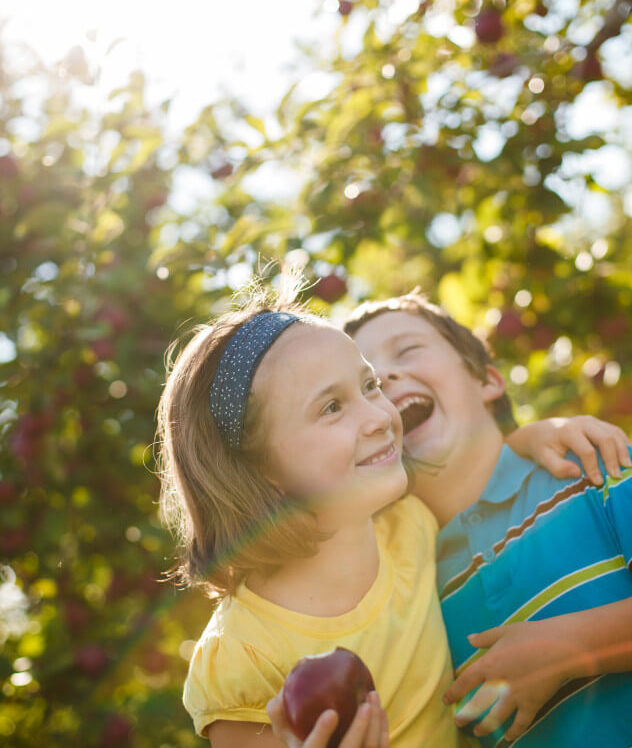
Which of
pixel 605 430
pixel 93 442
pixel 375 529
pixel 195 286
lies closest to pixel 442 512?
pixel 375 529

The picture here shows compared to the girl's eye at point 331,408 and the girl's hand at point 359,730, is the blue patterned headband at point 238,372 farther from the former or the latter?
the girl's hand at point 359,730

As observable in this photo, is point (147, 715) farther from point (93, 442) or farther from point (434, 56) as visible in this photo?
point (434, 56)

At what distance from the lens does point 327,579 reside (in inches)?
58.2

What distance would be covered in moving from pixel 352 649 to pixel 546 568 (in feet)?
1.42

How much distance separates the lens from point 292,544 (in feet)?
4.75

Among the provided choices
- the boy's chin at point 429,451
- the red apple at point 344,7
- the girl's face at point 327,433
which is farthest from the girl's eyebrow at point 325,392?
the red apple at point 344,7

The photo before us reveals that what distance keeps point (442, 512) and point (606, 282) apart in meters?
1.27

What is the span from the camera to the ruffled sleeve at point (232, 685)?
4.27ft

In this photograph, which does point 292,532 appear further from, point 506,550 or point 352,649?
point 506,550

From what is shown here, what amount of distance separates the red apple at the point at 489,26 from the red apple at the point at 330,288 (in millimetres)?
941

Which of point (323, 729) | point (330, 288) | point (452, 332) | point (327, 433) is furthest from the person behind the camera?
point (330, 288)

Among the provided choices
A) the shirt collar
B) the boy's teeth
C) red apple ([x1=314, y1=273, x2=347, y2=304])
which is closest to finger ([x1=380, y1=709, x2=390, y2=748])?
the shirt collar

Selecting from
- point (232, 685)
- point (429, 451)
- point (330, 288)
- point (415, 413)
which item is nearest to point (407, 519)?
point (429, 451)

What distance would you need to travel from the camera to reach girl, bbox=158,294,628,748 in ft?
4.47
